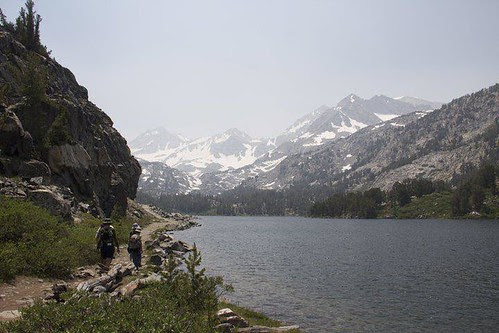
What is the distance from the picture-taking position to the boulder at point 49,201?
38.6 m

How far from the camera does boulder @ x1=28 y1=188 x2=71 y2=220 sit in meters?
38.6

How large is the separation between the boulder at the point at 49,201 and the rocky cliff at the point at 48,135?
24.8 ft

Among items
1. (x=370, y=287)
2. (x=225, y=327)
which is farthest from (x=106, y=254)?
(x=370, y=287)

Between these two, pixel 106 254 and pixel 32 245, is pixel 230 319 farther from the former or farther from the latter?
pixel 32 245

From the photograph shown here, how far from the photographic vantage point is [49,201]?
39812 millimetres

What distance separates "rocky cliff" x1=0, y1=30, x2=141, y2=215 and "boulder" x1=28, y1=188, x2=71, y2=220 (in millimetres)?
7555

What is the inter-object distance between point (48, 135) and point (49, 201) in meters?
29.0

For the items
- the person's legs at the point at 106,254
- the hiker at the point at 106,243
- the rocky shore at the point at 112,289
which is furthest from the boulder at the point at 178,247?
the hiker at the point at 106,243

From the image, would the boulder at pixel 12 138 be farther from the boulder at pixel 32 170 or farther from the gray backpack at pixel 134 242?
the gray backpack at pixel 134 242

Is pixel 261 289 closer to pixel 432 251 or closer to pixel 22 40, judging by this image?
pixel 432 251

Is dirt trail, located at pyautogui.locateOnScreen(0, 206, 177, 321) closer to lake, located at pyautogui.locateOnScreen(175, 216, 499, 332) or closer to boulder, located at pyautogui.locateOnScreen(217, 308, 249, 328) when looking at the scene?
boulder, located at pyautogui.locateOnScreen(217, 308, 249, 328)

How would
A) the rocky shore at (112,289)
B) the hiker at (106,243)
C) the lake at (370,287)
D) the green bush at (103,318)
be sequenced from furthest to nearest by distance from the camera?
the hiker at (106,243) < the lake at (370,287) < the rocky shore at (112,289) < the green bush at (103,318)

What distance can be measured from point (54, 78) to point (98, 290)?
85.7m

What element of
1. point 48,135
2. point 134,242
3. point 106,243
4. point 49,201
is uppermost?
point 48,135
